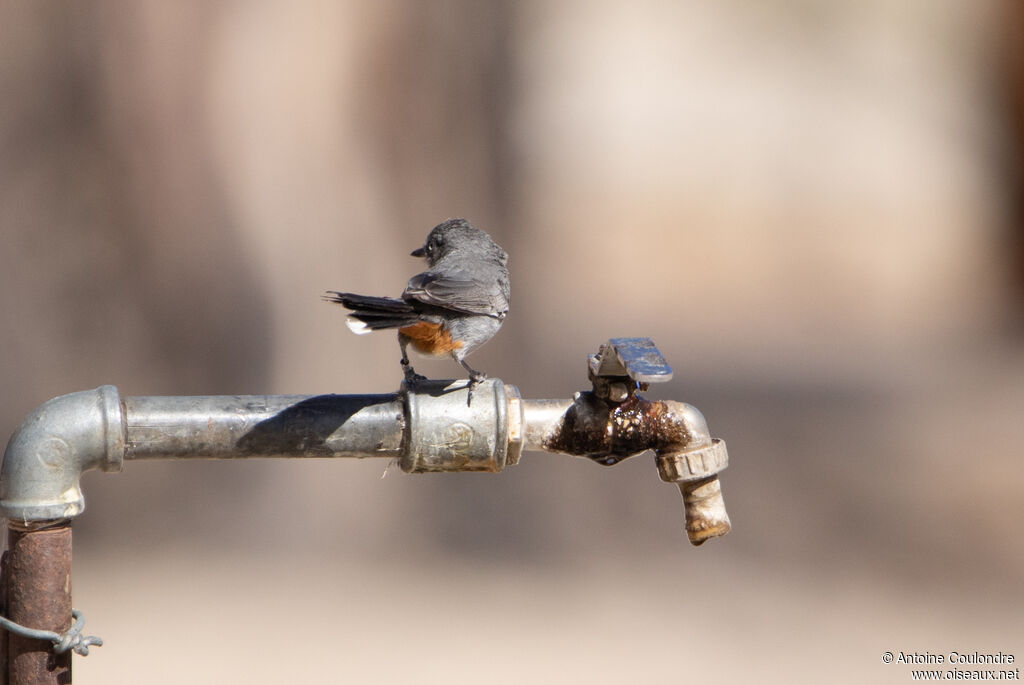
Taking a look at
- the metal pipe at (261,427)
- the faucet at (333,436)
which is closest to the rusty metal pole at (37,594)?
the faucet at (333,436)

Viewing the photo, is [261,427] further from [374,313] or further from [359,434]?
[374,313]

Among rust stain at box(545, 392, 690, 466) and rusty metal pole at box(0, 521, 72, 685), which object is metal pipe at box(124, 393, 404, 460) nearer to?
rusty metal pole at box(0, 521, 72, 685)

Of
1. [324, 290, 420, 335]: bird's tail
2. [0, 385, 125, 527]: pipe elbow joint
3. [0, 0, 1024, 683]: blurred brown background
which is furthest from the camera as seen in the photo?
[0, 0, 1024, 683]: blurred brown background

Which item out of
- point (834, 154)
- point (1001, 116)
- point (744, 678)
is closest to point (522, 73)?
point (834, 154)

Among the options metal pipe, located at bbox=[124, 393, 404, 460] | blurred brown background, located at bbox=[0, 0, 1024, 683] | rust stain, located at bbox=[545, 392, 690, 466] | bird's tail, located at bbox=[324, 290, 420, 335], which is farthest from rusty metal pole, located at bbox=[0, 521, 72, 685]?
blurred brown background, located at bbox=[0, 0, 1024, 683]

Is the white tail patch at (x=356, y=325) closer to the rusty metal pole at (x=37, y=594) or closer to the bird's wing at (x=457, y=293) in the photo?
the bird's wing at (x=457, y=293)
